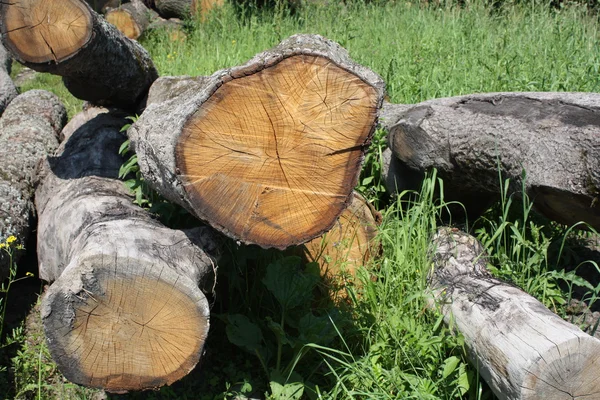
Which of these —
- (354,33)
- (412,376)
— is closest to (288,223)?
(412,376)

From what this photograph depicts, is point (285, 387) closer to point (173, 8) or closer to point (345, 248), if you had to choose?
point (345, 248)

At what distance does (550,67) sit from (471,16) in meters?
2.06

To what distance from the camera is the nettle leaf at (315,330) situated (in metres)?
2.91

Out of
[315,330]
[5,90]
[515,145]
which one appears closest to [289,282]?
[315,330]

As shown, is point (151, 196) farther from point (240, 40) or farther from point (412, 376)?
point (240, 40)

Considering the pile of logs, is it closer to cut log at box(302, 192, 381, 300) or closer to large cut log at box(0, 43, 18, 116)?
cut log at box(302, 192, 381, 300)

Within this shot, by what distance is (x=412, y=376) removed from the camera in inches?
110

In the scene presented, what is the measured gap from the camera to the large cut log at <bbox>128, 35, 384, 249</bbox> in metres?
2.48

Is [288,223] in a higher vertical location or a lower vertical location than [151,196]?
higher

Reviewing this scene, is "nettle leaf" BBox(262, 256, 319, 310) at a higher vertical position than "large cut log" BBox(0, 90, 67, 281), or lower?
higher

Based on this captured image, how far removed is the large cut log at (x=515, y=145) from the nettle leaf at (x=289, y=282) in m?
1.04

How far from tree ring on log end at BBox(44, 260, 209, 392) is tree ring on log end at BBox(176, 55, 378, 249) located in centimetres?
34

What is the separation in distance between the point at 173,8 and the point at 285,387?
7874mm

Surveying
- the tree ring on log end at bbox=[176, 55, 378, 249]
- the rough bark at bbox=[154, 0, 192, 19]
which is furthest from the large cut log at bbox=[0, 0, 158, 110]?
the rough bark at bbox=[154, 0, 192, 19]
